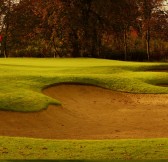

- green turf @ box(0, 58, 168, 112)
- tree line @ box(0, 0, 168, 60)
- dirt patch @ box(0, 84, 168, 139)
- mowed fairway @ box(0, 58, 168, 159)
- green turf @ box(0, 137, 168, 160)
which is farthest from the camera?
tree line @ box(0, 0, 168, 60)

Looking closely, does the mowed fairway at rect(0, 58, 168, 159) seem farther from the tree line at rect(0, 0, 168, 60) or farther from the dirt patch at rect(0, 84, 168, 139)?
the tree line at rect(0, 0, 168, 60)

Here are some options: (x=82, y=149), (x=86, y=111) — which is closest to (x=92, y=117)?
(x=86, y=111)

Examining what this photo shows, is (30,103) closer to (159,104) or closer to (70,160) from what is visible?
(159,104)

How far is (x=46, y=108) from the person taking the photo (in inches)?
542

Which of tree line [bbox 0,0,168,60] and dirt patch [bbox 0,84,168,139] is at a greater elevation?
tree line [bbox 0,0,168,60]

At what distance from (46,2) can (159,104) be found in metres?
26.5

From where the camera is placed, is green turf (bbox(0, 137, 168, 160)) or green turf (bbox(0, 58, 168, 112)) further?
green turf (bbox(0, 58, 168, 112))

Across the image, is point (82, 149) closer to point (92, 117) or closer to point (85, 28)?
point (92, 117)

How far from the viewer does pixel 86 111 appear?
15.0 meters

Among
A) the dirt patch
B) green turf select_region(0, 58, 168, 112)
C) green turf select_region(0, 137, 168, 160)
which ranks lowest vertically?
the dirt patch

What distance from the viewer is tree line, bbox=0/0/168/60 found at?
4084 cm

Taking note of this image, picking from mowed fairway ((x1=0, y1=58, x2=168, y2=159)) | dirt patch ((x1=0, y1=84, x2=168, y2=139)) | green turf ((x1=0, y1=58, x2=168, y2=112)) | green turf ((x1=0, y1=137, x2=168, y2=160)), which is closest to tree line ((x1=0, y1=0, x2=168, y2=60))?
green turf ((x1=0, y1=58, x2=168, y2=112))

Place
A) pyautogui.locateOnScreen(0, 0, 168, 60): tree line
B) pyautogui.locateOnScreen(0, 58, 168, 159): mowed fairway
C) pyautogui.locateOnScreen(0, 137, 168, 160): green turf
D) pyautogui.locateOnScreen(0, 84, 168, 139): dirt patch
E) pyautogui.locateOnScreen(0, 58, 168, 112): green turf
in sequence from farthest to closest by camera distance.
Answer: pyautogui.locateOnScreen(0, 0, 168, 60): tree line → pyautogui.locateOnScreen(0, 58, 168, 112): green turf → pyautogui.locateOnScreen(0, 84, 168, 139): dirt patch → pyautogui.locateOnScreen(0, 58, 168, 159): mowed fairway → pyautogui.locateOnScreen(0, 137, 168, 160): green turf

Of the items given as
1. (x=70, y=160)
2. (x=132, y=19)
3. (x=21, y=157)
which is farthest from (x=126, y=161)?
(x=132, y=19)
